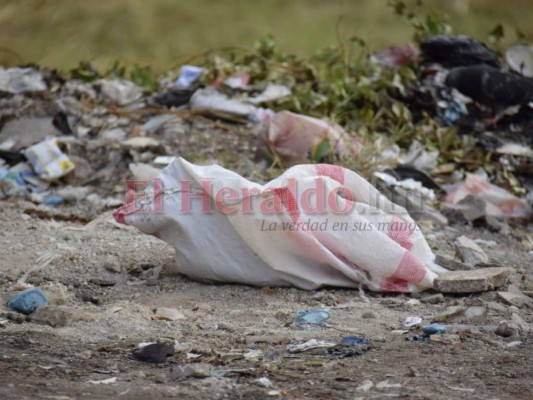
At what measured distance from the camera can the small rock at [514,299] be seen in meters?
2.92

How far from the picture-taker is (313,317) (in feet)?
9.00

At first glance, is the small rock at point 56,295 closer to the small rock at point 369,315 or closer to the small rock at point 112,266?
the small rock at point 112,266

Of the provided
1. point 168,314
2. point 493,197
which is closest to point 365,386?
point 168,314

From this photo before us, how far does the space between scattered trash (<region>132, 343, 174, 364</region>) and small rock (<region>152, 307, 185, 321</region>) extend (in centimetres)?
34

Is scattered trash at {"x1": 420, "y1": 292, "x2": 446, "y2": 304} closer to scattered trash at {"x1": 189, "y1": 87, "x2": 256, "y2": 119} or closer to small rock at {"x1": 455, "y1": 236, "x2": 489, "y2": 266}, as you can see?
small rock at {"x1": 455, "y1": 236, "x2": 489, "y2": 266}

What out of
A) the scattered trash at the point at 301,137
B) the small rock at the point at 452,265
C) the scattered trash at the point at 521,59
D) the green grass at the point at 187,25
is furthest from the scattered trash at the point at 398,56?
the small rock at the point at 452,265

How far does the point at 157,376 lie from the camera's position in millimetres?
2205

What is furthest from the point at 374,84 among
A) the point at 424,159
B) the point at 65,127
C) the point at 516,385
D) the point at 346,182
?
the point at 516,385

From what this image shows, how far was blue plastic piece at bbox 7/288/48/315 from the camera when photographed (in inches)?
107

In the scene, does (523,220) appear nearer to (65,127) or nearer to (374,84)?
(374,84)

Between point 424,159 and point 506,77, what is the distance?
26.1 inches

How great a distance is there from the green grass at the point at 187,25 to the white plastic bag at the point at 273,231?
324 cm

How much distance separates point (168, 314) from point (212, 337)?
246 millimetres

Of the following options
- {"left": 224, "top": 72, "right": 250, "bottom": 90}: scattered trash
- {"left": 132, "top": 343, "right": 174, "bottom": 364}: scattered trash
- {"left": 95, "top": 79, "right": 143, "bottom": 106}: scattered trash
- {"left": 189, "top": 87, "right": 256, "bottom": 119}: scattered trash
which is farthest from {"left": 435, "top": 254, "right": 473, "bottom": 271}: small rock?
{"left": 95, "top": 79, "right": 143, "bottom": 106}: scattered trash
